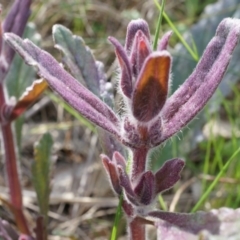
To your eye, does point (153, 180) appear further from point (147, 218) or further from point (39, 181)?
point (39, 181)

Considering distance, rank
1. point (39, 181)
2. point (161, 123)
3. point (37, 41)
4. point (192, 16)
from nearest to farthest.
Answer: point (161, 123) → point (39, 181) → point (37, 41) → point (192, 16)

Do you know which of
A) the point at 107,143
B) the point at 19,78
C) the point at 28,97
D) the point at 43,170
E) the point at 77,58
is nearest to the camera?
the point at 107,143

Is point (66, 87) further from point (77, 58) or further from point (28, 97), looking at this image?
point (28, 97)

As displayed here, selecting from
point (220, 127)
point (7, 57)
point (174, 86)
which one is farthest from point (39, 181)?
point (220, 127)

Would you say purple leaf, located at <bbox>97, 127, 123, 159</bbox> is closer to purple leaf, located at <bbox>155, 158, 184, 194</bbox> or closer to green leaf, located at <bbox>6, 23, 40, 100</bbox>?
purple leaf, located at <bbox>155, 158, 184, 194</bbox>

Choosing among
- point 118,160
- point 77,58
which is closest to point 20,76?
point 77,58

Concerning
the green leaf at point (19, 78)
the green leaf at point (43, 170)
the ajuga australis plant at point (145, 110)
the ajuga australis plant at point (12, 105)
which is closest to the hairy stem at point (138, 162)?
the ajuga australis plant at point (145, 110)
